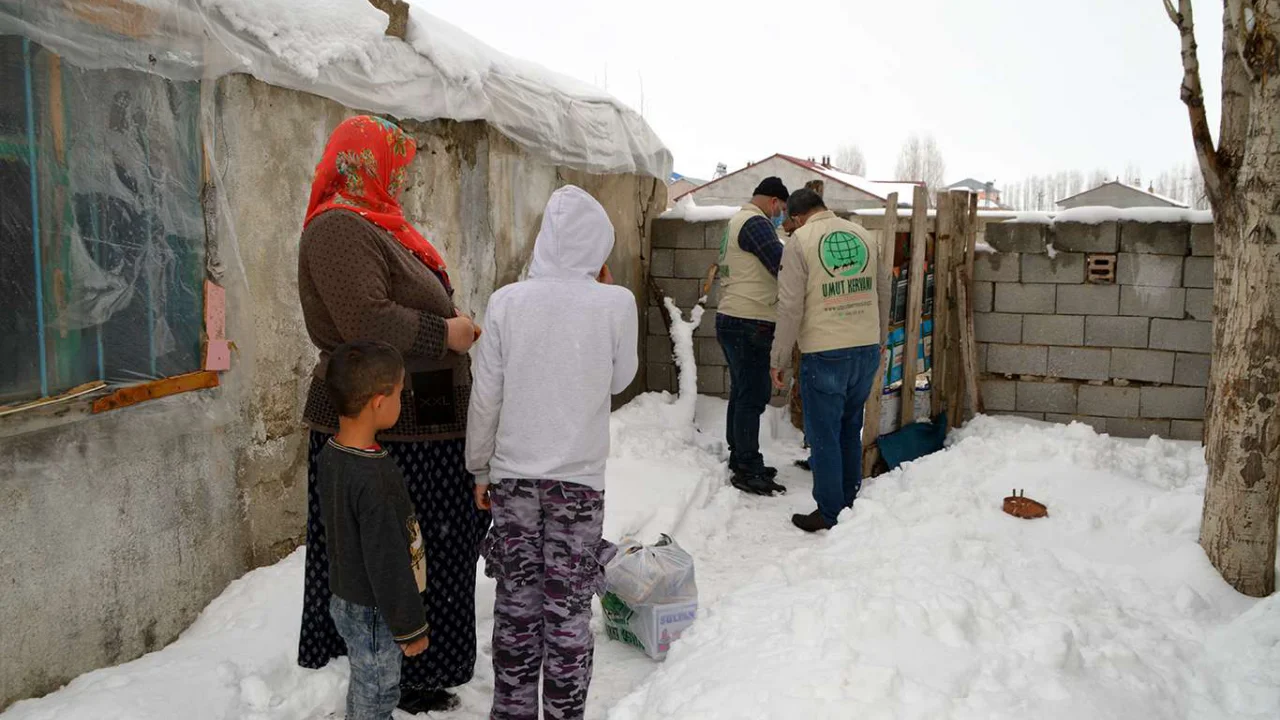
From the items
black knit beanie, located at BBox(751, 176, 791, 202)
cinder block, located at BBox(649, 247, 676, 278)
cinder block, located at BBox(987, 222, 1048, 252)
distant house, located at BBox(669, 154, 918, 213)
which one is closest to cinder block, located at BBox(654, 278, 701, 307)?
cinder block, located at BBox(649, 247, 676, 278)

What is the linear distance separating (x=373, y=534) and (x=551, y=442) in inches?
21.3

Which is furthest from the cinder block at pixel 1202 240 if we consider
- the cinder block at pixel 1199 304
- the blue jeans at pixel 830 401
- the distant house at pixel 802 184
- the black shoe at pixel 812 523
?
the distant house at pixel 802 184

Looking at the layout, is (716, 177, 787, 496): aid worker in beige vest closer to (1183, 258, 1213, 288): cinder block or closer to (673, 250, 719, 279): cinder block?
(673, 250, 719, 279): cinder block

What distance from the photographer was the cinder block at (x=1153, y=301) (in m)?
6.95

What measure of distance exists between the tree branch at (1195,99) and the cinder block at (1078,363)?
3494mm

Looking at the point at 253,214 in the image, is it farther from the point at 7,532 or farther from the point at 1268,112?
the point at 1268,112

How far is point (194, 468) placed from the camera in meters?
3.28

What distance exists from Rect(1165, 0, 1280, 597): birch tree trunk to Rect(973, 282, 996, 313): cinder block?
332 centimetres

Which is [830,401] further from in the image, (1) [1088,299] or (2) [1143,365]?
(2) [1143,365]

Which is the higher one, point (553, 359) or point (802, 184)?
point (802, 184)

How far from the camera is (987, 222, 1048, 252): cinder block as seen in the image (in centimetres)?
710

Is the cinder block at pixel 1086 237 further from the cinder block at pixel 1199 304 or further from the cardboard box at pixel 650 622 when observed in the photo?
the cardboard box at pixel 650 622

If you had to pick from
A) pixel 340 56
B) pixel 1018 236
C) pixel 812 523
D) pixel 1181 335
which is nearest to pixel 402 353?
pixel 340 56

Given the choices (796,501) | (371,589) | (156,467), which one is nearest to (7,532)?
(156,467)
